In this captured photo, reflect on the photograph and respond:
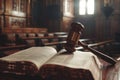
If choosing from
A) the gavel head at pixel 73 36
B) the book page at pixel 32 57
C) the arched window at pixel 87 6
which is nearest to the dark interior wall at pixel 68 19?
the arched window at pixel 87 6

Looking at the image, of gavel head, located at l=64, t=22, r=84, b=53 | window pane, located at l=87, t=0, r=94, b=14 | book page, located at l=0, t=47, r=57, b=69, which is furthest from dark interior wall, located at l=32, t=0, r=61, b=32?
book page, located at l=0, t=47, r=57, b=69

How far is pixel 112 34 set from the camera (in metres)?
11.0

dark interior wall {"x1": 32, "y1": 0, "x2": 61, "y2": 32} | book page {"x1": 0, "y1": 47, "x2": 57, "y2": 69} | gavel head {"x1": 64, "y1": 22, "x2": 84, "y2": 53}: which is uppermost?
dark interior wall {"x1": 32, "y1": 0, "x2": 61, "y2": 32}

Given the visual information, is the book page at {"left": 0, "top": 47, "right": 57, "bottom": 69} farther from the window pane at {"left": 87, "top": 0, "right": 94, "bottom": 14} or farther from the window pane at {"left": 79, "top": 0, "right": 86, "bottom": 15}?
the window pane at {"left": 79, "top": 0, "right": 86, "bottom": 15}

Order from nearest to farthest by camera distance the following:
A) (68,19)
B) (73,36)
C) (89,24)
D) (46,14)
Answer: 1. (73,36)
2. (46,14)
3. (68,19)
4. (89,24)

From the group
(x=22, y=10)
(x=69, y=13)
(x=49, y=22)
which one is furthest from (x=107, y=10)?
(x=22, y=10)

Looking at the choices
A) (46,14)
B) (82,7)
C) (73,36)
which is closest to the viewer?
(73,36)

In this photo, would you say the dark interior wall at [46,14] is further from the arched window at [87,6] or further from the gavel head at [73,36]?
the gavel head at [73,36]

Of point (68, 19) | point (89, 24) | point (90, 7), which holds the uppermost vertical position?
point (90, 7)

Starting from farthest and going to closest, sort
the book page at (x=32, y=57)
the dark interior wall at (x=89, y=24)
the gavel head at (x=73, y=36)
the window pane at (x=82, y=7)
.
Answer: the window pane at (x=82, y=7) < the dark interior wall at (x=89, y=24) < the gavel head at (x=73, y=36) < the book page at (x=32, y=57)

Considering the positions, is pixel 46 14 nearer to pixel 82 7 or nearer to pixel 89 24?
pixel 82 7

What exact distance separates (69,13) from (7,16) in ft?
14.7

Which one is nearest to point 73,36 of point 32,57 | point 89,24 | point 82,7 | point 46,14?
point 32,57

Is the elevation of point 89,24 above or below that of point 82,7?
below
